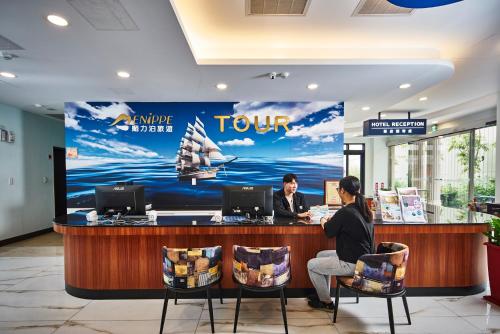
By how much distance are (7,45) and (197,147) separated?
10.1 feet

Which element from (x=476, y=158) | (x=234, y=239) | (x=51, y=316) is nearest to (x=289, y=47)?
(x=234, y=239)

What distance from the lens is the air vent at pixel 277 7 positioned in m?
2.53

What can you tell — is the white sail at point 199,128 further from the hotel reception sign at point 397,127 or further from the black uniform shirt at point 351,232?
the hotel reception sign at point 397,127

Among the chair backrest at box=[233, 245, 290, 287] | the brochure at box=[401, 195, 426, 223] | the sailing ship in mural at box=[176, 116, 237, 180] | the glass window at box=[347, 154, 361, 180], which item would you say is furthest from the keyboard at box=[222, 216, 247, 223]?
the glass window at box=[347, 154, 361, 180]

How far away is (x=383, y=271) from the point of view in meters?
2.14

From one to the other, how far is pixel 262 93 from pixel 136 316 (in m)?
3.68

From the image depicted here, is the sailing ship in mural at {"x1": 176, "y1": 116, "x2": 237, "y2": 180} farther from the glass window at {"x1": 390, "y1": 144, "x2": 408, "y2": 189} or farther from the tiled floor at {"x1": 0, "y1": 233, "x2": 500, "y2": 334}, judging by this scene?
the glass window at {"x1": 390, "y1": 144, "x2": 408, "y2": 189}

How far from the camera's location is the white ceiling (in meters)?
2.43

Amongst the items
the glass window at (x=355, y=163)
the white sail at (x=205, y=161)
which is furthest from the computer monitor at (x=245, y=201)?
the glass window at (x=355, y=163)

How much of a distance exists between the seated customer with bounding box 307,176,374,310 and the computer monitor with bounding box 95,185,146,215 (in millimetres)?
2082

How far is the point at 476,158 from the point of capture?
6.36m

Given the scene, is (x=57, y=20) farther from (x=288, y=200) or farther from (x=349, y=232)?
(x=349, y=232)

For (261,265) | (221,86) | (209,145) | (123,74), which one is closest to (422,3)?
(261,265)

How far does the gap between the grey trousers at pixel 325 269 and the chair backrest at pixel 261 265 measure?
1.61ft
